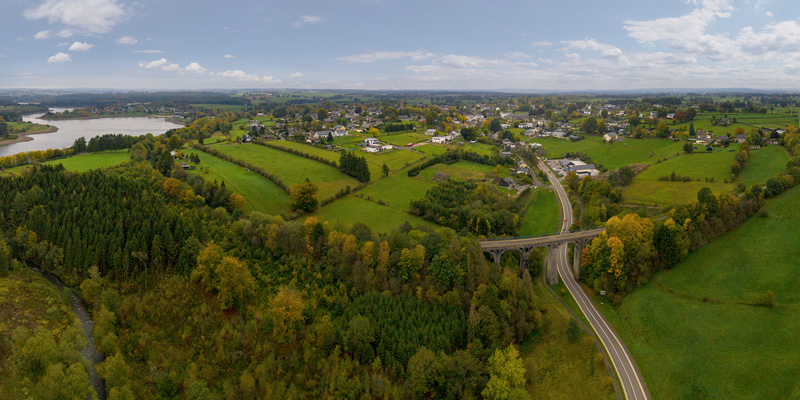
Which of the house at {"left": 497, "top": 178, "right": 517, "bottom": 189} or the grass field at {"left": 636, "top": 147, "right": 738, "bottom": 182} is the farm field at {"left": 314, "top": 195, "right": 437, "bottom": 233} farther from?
the grass field at {"left": 636, "top": 147, "right": 738, "bottom": 182}

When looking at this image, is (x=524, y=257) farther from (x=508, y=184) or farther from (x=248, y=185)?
(x=248, y=185)

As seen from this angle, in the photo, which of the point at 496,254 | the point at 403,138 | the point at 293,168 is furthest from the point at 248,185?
the point at 403,138

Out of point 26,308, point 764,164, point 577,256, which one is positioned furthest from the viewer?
point 764,164

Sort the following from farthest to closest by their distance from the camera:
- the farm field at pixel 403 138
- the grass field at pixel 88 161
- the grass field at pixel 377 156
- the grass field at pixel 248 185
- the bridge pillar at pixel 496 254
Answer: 1. the farm field at pixel 403 138
2. the grass field at pixel 377 156
3. the grass field at pixel 88 161
4. the grass field at pixel 248 185
5. the bridge pillar at pixel 496 254

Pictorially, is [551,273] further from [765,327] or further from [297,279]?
[297,279]

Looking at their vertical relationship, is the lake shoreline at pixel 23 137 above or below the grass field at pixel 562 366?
above

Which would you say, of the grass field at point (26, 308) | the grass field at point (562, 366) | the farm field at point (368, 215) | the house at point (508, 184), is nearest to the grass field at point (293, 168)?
the farm field at point (368, 215)

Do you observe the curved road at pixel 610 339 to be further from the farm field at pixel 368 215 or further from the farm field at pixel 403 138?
the farm field at pixel 403 138

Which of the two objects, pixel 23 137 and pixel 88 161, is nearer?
pixel 88 161
